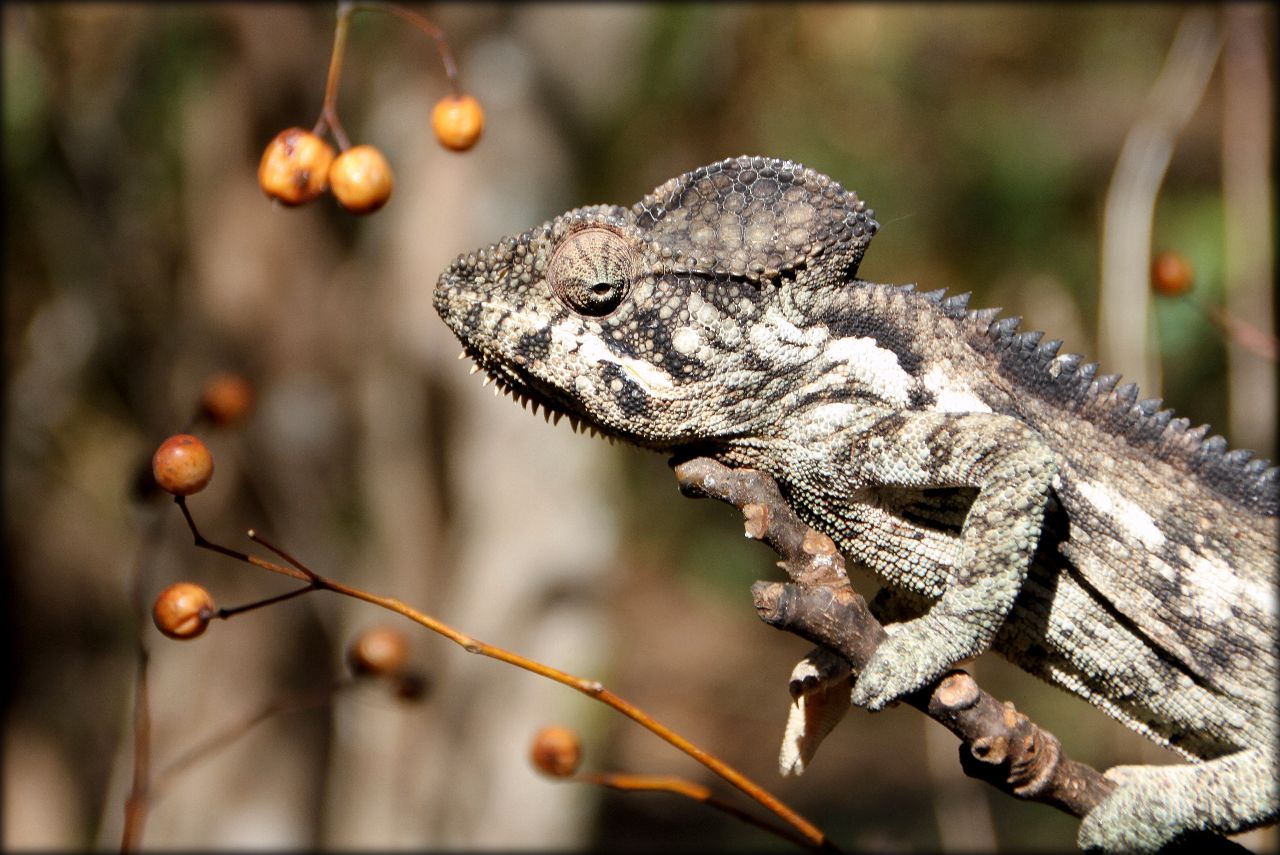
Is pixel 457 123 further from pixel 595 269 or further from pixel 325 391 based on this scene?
pixel 325 391

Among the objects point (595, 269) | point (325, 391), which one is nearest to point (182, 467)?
point (595, 269)

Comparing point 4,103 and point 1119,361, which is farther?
point 4,103

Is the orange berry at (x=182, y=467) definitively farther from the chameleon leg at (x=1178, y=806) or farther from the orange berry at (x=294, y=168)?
the chameleon leg at (x=1178, y=806)

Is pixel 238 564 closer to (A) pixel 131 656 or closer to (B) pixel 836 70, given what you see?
(A) pixel 131 656

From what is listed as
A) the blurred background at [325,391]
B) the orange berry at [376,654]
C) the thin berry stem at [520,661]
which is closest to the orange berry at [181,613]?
the thin berry stem at [520,661]

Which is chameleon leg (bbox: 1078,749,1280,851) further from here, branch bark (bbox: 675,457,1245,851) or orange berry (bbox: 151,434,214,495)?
orange berry (bbox: 151,434,214,495)

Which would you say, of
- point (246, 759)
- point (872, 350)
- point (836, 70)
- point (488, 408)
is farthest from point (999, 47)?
point (872, 350)

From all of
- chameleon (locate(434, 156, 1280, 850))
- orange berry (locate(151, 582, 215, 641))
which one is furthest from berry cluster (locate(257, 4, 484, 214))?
orange berry (locate(151, 582, 215, 641))
